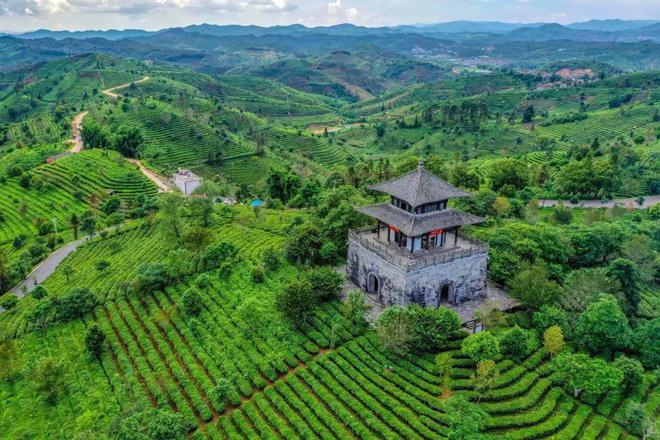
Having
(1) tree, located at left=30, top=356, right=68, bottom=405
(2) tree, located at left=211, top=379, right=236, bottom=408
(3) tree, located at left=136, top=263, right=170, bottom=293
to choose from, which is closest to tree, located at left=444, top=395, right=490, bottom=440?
(2) tree, located at left=211, top=379, right=236, bottom=408

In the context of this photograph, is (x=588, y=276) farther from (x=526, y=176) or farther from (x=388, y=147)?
(x=388, y=147)

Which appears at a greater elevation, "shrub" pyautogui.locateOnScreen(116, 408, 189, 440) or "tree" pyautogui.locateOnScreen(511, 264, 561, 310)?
"tree" pyautogui.locateOnScreen(511, 264, 561, 310)

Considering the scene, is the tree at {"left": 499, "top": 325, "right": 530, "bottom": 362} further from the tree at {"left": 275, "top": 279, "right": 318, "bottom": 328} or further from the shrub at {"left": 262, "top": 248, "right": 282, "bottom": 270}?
the shrub at {"left": 262, "top": 248, "right": 282, "bottom": 270}

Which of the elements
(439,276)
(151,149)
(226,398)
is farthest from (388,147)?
(226,398)

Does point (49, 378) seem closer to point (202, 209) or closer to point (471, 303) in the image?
point (202, 209)

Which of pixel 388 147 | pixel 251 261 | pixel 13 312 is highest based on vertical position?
pixel 251 261

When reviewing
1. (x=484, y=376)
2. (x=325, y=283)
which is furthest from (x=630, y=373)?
(x=325, y=283)
